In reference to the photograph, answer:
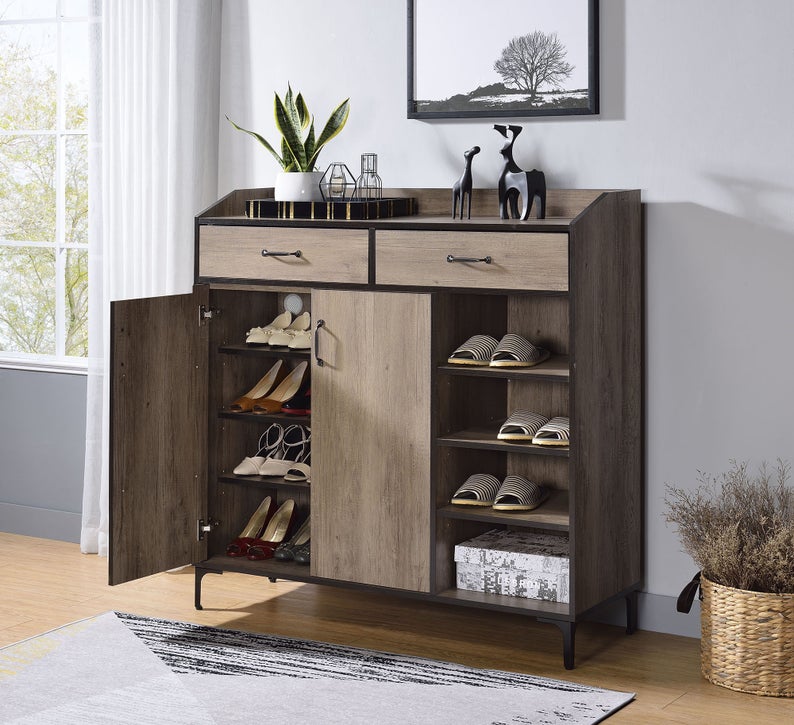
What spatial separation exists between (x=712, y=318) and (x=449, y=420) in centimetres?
79

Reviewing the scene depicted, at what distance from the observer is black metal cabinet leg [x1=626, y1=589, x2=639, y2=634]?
3441 millimetres

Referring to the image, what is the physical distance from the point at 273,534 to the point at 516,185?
52.7 inches

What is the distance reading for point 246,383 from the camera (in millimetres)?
3807

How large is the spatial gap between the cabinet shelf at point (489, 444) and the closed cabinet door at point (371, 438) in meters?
0.07

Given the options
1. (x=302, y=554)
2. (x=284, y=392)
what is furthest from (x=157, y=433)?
(x=302, y=554)

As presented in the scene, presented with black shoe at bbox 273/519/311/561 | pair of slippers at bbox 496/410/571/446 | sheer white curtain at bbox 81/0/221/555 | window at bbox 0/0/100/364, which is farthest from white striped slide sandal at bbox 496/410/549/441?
window at bbox 0/0/100/364

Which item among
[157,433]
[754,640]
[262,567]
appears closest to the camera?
[754,640]

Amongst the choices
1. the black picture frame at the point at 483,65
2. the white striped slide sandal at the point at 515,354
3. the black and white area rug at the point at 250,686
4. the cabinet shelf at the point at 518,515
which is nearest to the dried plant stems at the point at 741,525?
the cabinet shelf at the point at 518,515

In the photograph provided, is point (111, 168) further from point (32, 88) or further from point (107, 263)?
point (32, 88)

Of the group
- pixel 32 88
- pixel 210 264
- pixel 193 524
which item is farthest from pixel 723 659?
pixel 32 88

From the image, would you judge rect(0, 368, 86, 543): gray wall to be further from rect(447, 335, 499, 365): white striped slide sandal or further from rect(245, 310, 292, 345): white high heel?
rect(447, 335, 499, 365): white striped slide sandal

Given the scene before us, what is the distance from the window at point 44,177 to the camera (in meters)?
4.50

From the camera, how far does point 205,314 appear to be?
11.7 ft

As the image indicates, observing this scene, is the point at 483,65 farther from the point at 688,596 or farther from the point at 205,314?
the point at 688,596
